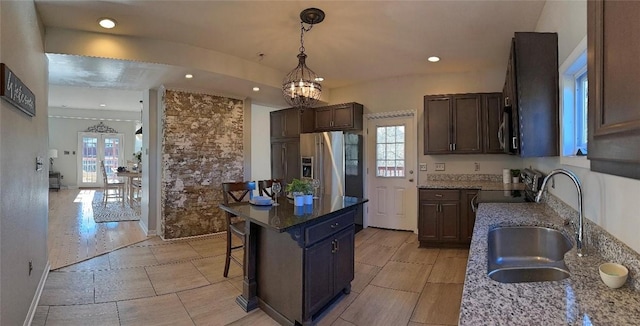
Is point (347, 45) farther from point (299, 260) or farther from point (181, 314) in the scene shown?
point (181, 314)

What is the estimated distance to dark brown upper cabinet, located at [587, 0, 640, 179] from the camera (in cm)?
71

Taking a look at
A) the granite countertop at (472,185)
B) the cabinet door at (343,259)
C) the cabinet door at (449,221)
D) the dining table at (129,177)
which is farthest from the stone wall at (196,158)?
the cabinet door at (449,221)

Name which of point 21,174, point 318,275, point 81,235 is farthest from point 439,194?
point 81,235

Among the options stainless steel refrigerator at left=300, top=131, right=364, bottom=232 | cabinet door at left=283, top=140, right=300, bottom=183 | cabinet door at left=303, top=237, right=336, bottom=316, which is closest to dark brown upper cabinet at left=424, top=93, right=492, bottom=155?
stainless steel refrigerator at left=300, top=131, right=364, bottom=232

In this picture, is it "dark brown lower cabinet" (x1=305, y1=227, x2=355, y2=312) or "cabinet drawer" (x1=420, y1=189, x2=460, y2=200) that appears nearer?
"dark brown lower cabinet" (x1=305, y1=227, x2=355, y2=312)

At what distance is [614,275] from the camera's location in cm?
93

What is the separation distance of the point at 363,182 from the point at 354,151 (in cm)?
54

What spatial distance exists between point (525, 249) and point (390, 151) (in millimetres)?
3439

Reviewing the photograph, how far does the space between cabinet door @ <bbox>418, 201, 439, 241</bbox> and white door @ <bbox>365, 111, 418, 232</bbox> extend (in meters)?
0.73

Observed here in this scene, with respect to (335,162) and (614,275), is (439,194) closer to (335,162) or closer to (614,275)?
(335,162)

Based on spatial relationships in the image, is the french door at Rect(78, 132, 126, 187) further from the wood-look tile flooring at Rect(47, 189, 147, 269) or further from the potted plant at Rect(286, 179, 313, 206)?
the potted plant at Rect(286, 179, 313, 206)

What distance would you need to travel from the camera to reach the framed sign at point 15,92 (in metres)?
1.62

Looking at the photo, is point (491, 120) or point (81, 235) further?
point (81, 235)

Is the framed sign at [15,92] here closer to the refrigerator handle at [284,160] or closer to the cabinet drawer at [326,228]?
the cabinet drawer at [326,228]
